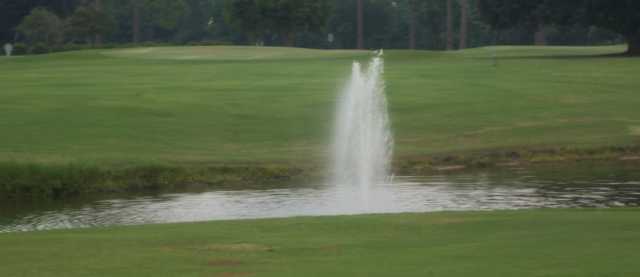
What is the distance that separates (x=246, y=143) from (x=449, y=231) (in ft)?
67.9

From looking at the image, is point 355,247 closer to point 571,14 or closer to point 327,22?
point 571,14

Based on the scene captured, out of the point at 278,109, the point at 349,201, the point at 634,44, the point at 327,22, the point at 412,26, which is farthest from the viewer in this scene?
the point at 412,26

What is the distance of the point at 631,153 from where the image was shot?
3675 centimetres

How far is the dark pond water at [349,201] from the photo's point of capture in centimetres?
2556

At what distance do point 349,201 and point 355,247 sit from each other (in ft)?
36.1

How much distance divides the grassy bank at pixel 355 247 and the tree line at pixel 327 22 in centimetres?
5602

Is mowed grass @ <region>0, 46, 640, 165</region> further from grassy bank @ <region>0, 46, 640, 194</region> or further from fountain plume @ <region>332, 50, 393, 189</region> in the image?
fountain plume @ <region>332, 50, 393, 189</region>

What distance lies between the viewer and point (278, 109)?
146ft

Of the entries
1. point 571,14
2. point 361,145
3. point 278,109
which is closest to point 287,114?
point 278,109

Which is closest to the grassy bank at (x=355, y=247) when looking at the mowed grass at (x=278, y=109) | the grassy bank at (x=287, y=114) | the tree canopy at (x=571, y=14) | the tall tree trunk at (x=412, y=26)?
the grassy bank at (x=287, y=114)

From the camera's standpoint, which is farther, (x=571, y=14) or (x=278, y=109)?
(x=571, y=14)

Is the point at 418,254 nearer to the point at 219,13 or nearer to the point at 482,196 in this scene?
the point at 482,196

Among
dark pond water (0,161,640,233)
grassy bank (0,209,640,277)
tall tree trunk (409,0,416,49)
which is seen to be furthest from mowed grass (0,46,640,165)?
tall tree trunk (409,0,416,49)

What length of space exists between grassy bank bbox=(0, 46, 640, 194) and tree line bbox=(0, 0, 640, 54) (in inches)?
738
